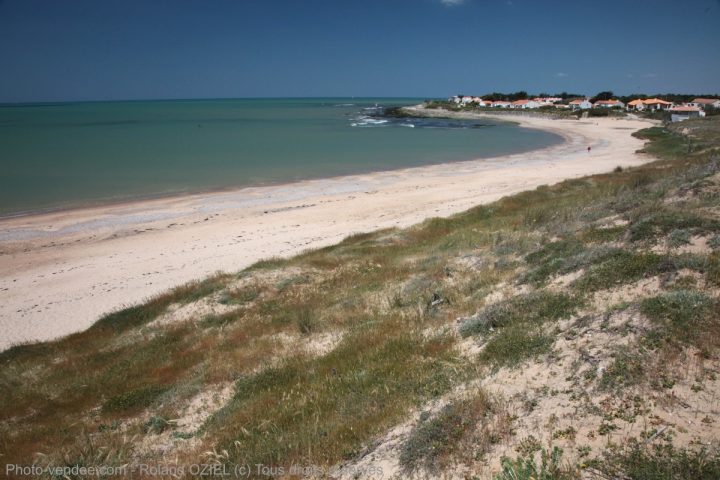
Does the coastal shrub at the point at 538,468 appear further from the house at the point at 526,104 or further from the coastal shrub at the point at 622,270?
the house at the point at 526,104

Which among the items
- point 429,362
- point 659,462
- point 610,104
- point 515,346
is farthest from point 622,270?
point 610,104

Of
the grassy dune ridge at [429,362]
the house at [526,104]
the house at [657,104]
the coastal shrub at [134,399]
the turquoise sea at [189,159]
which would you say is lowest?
the coastal shrub at [134,399]

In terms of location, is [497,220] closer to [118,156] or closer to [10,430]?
[10,430]

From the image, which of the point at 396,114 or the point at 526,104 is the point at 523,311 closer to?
the point at 396,114

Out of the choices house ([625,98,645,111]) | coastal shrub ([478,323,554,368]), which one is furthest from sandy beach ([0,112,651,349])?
house ([625,98,645,111])

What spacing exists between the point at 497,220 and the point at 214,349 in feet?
42.3

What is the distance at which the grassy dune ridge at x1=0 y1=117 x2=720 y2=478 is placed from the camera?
4211 millimetres

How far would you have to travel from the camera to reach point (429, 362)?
6395 millimetres

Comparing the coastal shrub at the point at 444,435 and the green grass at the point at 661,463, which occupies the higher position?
the green grass at the point at 661,463

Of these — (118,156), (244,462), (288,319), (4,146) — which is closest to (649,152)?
(288,319)

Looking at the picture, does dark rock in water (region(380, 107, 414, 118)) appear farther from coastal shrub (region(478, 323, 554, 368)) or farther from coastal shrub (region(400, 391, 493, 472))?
coastal shrub (region(400, 391, 493, 472))

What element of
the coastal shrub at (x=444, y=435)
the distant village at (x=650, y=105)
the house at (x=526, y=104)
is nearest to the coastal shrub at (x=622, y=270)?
the coastal shrub at (x=444, y=435)

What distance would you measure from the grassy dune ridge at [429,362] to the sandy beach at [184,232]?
365cm

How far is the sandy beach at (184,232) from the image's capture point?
16031mm
